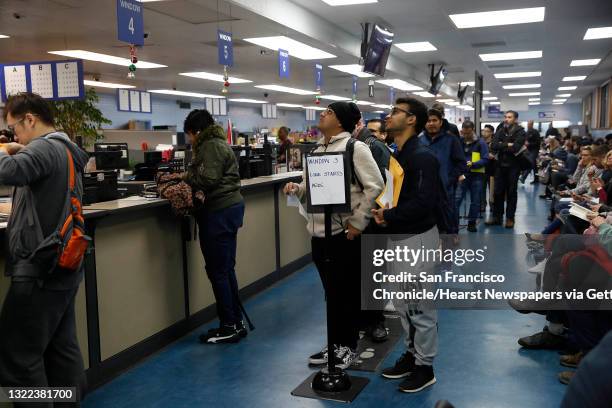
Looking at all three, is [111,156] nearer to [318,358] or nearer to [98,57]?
[318,358]

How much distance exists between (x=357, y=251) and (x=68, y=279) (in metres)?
1.54

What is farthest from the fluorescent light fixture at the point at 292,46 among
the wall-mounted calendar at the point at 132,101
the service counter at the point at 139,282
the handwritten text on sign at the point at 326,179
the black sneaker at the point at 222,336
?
the handwritten text on sign at the point at 326,179

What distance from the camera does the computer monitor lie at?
19.3ft

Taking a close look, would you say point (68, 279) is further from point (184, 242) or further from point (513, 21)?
point (513, 21)

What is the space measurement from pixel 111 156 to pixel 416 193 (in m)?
4.05

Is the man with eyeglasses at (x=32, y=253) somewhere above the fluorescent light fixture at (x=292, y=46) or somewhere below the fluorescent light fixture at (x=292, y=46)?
below

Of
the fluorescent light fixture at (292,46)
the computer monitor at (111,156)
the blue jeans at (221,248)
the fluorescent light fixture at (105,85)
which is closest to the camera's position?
the blue jeans at (221,248)

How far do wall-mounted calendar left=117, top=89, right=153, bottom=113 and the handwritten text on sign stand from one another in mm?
13015

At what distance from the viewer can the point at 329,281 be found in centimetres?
309

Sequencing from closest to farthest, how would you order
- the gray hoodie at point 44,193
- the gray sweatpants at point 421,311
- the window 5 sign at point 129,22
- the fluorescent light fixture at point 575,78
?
1. the gray hoodie at point 44,193
2. the gray sweatpants at point 421,311
3. the window 5 sign at point 129,22
4. the fluorescent light fixture at point 575,78

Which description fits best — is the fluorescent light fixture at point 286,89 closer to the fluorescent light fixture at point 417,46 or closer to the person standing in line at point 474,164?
the fluorescent light fixture at point 417,46

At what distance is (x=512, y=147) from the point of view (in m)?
8.02

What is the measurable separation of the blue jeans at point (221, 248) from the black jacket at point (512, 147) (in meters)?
5.33

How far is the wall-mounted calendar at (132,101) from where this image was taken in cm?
1485
